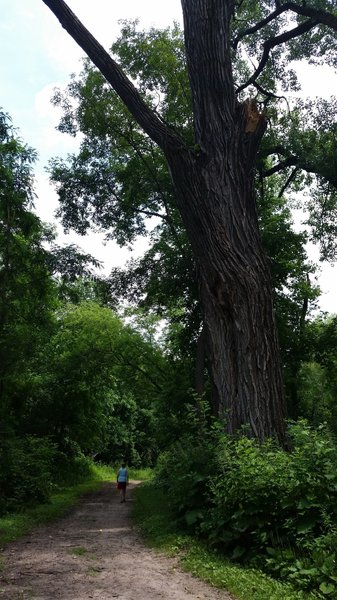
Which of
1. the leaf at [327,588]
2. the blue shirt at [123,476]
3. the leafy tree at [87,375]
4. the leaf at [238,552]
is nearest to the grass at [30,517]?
the blue shirt at [123,476]

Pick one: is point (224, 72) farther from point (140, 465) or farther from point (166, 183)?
point (140, 465)

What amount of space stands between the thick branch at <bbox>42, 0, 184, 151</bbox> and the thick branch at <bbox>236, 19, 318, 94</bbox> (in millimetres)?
5058

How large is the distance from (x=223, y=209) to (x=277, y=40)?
6.30 metres

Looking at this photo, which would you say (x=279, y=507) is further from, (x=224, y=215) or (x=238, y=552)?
(x=224, y=215)

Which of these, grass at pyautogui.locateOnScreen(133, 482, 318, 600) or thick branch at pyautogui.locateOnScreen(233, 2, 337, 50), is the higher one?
thick branch at pyautogui.locateOnScreen(233, 2, 337, 50)

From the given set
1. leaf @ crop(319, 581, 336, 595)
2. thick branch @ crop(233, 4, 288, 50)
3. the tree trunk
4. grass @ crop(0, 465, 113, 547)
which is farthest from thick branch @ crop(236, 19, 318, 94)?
grass @ crop(0, 465, 113, 547)

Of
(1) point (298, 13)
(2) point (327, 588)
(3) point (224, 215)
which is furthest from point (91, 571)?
(1) point (298, 13)

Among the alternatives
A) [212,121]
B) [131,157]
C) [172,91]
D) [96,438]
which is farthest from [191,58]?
[96,438]

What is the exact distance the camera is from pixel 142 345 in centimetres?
2527

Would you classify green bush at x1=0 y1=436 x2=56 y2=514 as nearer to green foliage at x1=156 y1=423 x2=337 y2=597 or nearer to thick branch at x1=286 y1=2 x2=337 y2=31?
green foliage at x1=156 y1=423 x2=337 y2=597

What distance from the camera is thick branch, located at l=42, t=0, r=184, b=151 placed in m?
8.79

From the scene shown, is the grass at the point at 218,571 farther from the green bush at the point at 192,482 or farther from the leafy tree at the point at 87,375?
the leafy tree at the point at 87,375

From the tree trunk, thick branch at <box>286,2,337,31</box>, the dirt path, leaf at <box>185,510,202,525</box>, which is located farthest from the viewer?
thick branch at <box>286,2,337,31</box>

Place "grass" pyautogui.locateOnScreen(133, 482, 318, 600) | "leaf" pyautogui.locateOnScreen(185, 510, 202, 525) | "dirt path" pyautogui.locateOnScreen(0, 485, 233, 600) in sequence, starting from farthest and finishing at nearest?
"leaf" pyautogui.locateOnScreen(185, 510, 202, 525) → "dirt path" pyautogui.locateOnScreen(0, 485, 233, 600) → "grass" pyautogui.locateOnScreen(133, 482, 318, 600)
